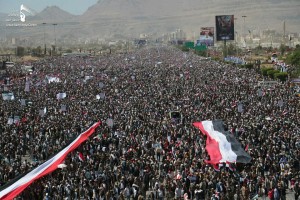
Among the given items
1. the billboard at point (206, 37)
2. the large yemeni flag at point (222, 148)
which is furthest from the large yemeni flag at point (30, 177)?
the billboard at point (206, 37)

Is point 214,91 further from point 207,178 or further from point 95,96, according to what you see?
point 207,178

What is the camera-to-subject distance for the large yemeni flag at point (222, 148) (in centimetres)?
2010

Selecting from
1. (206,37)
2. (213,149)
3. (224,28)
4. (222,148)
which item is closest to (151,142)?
(213,149)

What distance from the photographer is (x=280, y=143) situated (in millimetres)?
23875

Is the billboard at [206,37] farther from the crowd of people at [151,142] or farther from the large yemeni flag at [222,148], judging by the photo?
the large yemeni flag at [222,148]

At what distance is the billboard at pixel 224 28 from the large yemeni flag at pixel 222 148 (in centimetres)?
6769

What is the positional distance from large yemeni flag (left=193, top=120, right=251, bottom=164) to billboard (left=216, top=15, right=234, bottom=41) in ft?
222

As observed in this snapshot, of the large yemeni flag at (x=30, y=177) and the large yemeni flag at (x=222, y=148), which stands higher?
the large yemeni flag at (x=30, y=177)

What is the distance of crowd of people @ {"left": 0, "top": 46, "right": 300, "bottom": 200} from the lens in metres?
18.4

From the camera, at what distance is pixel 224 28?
3617 inches

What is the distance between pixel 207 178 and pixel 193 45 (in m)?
108

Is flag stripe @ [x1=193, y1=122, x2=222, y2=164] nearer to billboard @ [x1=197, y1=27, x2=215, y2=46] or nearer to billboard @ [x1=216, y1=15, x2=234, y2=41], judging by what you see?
billboard @ [x1=216, y1=15, x2=234, y2=41]

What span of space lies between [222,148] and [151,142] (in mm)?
4544

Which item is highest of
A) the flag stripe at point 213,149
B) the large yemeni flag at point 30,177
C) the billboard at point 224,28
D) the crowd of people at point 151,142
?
the billboard at point 224,28
